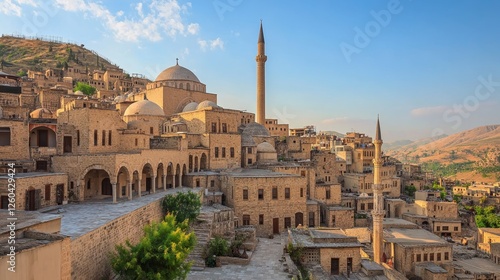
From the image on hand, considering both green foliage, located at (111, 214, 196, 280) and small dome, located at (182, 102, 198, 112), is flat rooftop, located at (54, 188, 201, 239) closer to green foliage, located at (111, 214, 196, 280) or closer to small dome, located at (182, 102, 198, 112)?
green foliage, located at (111, 214, 196, 280)

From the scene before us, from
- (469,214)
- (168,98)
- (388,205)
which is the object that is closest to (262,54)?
(168,98)

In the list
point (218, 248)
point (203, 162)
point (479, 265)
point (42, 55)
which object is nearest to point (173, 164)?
point (203, 162)

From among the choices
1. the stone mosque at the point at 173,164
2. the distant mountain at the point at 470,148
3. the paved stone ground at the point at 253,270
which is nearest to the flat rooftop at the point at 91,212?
the stone mosque at the point at 173,164

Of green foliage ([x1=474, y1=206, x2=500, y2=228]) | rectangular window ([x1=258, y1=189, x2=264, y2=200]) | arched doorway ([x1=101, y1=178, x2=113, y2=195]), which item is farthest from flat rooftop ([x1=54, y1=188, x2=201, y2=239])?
green foliage ([x1=474, y1=206, x2=500, y2=228])

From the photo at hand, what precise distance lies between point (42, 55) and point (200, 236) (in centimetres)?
8446

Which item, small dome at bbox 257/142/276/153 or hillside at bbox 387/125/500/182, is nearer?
small dome at bbox 257/142/276/153

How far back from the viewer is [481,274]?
76.2 feet

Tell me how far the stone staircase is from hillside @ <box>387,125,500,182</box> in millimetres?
92130

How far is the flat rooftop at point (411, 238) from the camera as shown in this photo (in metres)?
22.9

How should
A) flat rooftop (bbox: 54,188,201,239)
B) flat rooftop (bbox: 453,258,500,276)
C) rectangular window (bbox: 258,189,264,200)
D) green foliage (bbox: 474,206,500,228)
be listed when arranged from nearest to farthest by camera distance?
1. flat rooftop (bbox: 54,188,201,239)
2. rectangular window (bbox: 258,189,264,200)
3. flat rooftop (bbox: 453,258,500,276)
4. green foliage (bbox: 474,206,500,228)

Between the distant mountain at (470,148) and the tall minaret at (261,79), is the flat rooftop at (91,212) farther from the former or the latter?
the distant mountain at (470,148)

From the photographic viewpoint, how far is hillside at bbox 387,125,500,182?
9635 cm

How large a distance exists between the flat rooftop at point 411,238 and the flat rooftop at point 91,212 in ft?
56.3

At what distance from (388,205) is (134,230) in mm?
27562
